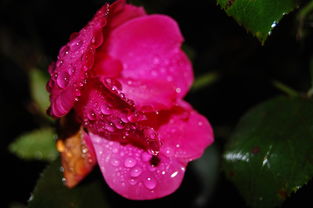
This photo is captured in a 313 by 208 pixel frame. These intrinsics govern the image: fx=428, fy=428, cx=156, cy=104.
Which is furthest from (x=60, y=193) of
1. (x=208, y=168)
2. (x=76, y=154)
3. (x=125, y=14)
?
(x=208, y=168)

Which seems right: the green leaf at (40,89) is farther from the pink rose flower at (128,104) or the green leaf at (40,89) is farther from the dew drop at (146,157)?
the dew drop at (146,157)

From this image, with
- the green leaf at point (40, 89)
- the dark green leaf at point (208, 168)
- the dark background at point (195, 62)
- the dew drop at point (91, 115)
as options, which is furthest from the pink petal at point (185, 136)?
the green leaf at point (40, 89)

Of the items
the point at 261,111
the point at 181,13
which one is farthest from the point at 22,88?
the point at 261,111

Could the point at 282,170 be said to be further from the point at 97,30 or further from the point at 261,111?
the point at 97,30

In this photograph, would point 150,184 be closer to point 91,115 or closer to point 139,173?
point 139,173

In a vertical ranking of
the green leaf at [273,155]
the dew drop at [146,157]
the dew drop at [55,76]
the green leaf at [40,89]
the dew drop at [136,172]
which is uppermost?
the dew drop at [55,76]

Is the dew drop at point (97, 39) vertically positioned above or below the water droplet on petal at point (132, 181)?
above

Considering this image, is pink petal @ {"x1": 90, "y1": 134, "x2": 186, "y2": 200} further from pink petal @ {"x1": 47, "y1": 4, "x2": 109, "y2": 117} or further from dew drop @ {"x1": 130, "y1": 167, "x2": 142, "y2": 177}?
pink petal @ {"x1": 47, "y1": 4, "x2": 109, "y2": 117}
